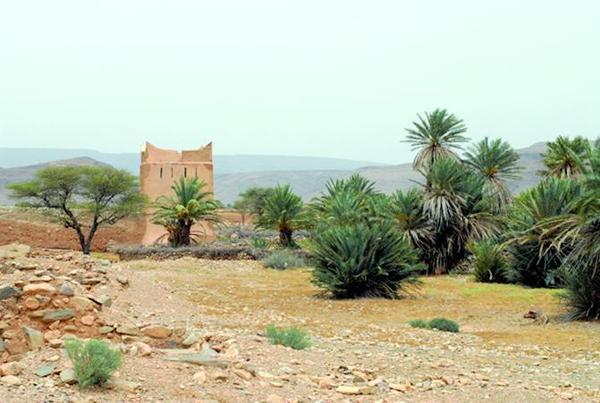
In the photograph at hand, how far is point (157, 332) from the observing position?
8.38m

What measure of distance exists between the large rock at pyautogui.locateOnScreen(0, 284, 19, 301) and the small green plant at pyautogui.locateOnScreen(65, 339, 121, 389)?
3.00 metres

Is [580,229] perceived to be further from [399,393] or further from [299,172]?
[299,172]

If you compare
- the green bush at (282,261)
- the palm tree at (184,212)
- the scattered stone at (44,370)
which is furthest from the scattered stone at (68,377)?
the palm tree at (184,212)

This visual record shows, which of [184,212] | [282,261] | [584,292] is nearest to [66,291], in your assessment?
[584,292]

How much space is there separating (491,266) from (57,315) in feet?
51.6

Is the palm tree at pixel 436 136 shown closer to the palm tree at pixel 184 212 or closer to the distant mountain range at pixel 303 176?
the palm tree at pixel 184 212

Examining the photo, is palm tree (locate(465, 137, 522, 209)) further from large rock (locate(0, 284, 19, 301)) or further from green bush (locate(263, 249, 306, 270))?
large rock (locate(0, 284, 19, 301))

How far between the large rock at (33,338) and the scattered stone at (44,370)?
127 cm

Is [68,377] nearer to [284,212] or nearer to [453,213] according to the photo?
[453,213]

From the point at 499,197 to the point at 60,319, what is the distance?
79.6 ft

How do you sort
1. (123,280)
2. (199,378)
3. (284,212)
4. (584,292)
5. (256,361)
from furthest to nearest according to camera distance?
(284,212) < (123,280) < (584,292) < (256,361) < (199,378)

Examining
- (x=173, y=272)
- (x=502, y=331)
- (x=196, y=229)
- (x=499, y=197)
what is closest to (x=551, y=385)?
(x=502, y=331)

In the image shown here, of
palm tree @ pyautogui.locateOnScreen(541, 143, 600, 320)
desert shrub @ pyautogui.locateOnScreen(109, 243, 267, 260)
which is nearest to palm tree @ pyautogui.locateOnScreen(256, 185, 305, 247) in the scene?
desert shrub @ pyautogui.locateOnScreen(109, 243, 267, 260)

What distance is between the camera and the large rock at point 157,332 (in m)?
8.36
